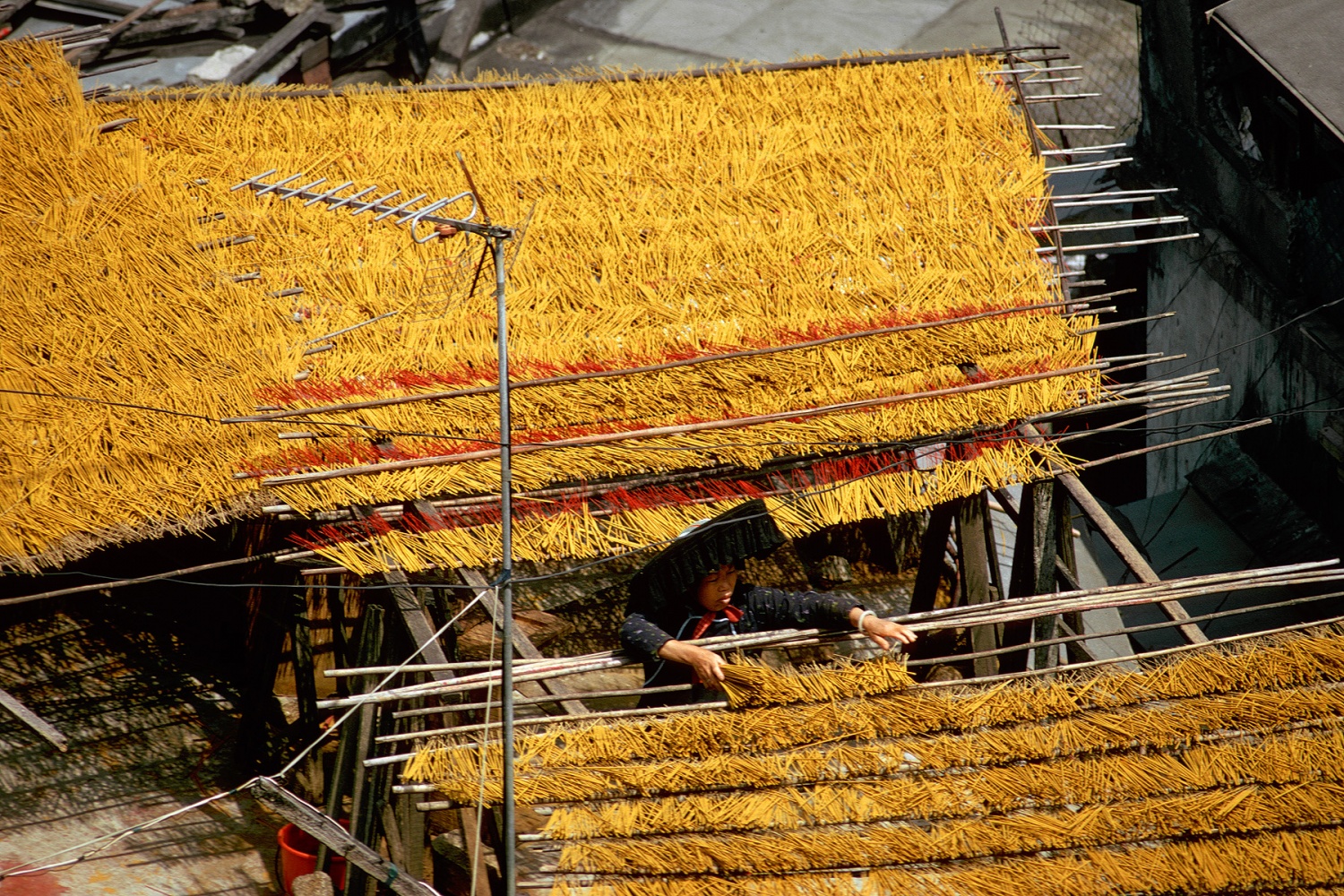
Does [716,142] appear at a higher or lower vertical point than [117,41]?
lower

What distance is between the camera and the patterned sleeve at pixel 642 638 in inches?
245

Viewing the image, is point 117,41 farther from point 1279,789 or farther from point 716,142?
point 1279,789

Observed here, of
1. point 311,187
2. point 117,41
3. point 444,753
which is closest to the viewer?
point 444,753

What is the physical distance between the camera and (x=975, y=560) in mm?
8125

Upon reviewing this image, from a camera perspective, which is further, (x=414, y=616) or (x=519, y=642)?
(x=519, y=642)

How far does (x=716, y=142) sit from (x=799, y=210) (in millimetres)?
958

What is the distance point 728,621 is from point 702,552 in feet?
1.78

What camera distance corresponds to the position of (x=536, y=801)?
5766mm

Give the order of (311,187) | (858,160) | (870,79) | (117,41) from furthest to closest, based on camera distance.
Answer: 1. (117,41)
2. (870,79)
3. (858,160)
4. (311,187)

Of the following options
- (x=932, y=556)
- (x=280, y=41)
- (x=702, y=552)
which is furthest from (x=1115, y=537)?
(x=280, y=41)

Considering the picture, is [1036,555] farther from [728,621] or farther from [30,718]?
[30,718]

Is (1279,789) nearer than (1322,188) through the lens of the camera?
Yes

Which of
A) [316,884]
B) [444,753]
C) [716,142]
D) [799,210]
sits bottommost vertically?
[316,884]

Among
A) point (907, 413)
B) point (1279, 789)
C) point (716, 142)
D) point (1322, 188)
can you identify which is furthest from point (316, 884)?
point (1322, 188)
